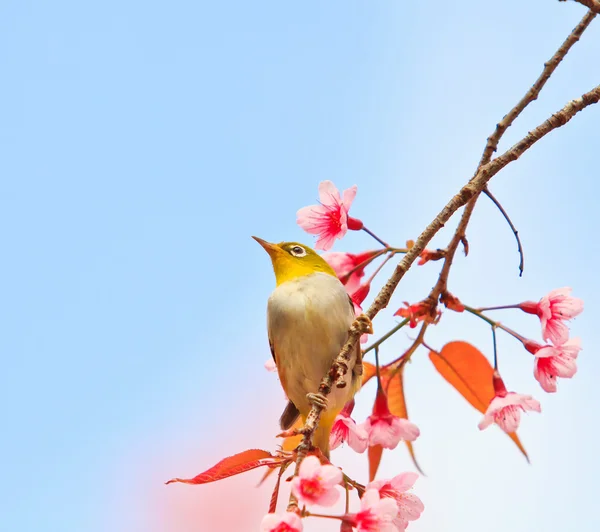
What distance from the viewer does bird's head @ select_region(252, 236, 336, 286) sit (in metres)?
3.65

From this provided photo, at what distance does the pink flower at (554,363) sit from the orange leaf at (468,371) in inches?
7.8

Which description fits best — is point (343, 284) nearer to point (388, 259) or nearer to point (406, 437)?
point (388, 259)

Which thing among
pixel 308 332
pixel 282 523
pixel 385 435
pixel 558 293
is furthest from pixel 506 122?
pixel 282 523

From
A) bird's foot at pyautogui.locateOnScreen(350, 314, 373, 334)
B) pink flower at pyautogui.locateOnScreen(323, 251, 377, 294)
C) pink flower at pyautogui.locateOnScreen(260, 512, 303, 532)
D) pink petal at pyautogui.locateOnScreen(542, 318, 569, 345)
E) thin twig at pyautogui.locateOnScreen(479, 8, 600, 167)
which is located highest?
thin twig at pyautogui.locateOnScreen(479, 8, 600, 167)

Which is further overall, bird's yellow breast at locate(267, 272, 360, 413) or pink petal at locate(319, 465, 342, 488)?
bird's yellow breast at locate(267, 272, 360, 413)

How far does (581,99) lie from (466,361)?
1.20 m


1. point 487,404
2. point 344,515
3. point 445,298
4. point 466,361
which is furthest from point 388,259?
point 344,515

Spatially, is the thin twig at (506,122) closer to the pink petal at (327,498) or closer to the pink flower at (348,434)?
the pink flower at (348,434)

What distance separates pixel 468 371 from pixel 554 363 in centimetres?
36

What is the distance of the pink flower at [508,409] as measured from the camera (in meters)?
2.93

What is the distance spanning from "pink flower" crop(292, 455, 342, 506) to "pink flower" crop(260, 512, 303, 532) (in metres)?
0.08

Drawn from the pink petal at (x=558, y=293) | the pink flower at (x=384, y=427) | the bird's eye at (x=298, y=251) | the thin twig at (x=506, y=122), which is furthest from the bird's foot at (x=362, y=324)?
the bird's eye at (x=298, y=251)

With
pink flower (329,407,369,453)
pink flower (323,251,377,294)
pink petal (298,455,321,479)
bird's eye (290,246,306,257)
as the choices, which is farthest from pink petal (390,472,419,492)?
bird's eye (290,246,306,257)

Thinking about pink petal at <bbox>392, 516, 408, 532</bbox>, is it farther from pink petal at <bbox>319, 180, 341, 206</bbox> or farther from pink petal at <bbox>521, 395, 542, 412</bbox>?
pink petal at <bbox>319, 180, 341, 206</bbox>
